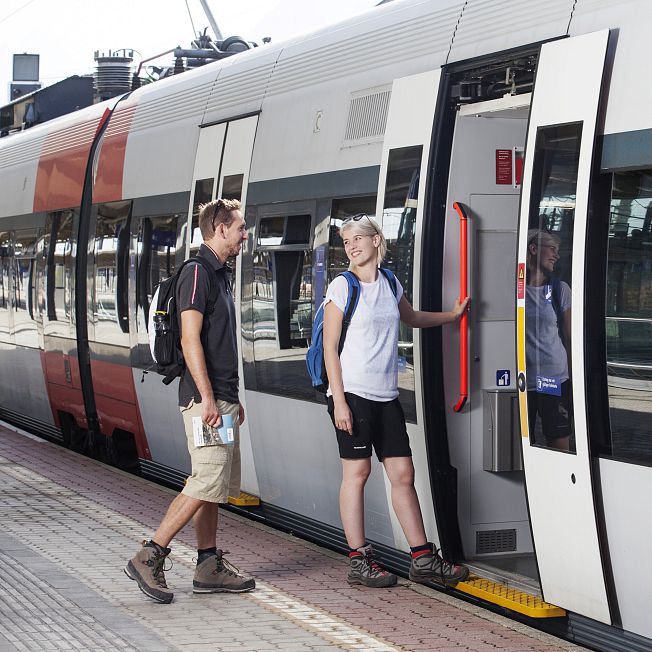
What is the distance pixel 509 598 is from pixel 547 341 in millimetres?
1320

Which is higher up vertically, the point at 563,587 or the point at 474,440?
the point at 474,440

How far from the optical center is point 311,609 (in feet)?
22.2

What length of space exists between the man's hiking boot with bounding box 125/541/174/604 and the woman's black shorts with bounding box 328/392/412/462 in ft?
3.53

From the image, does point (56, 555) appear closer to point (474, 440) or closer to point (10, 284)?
point (474, 440)

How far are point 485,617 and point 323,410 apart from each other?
1.83m

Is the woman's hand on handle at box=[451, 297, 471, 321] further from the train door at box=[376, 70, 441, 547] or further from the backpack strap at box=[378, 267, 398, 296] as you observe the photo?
the backpack strap at box=[378, 267, 398, 296]

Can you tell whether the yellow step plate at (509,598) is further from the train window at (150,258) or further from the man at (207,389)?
the train window at (150,258)

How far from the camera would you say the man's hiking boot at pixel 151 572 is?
6824 millimetres

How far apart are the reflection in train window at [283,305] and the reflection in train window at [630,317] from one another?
9.38ft

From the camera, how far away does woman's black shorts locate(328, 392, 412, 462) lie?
6.98 metres

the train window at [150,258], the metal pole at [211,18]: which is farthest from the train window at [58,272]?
the metal pole at [211,18]

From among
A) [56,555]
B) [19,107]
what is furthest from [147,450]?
[19,107]

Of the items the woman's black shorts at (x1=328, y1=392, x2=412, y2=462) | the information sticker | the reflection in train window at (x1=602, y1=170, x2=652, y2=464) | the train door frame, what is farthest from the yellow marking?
the woman's black shorts at (x1=328, y1=392, x2=412, y2=462)

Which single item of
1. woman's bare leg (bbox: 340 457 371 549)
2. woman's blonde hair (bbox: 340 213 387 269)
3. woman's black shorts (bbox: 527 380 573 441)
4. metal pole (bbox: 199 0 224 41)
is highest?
metal pole (bbox: 199 0 224 41)
